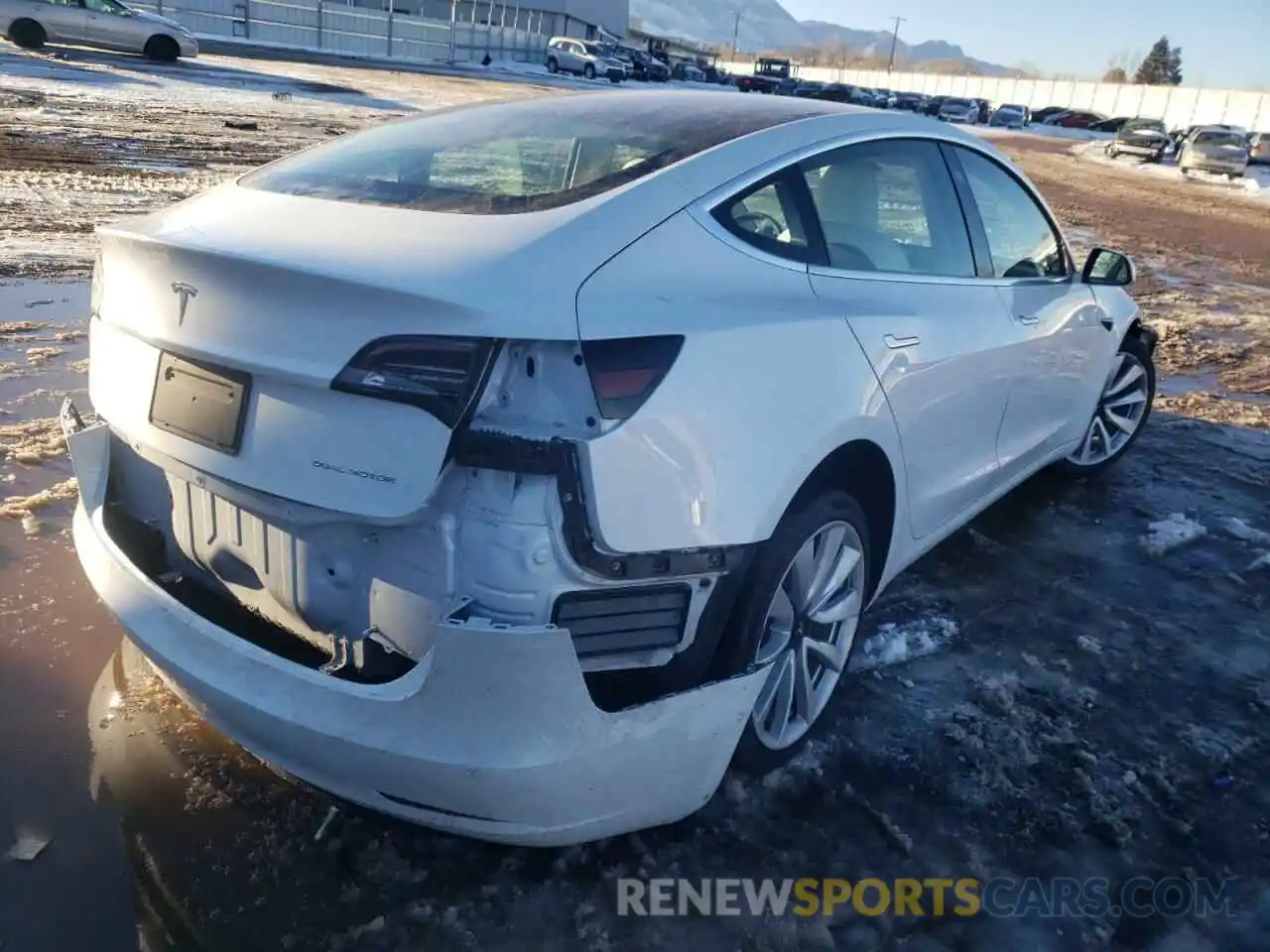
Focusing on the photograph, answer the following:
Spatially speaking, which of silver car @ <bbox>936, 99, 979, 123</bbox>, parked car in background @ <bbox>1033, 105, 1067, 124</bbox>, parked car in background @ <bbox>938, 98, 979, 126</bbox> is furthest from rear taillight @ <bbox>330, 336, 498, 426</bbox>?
parked car in background @ <bbox>1033, 105, 1067, 124</bbox>

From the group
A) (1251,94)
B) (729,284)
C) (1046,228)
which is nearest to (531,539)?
(729,284)

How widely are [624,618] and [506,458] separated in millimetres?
437

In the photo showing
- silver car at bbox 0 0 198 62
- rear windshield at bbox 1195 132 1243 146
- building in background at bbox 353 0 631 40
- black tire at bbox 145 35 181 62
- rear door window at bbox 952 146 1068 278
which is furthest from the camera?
building in background at bbox 353 0 631 40

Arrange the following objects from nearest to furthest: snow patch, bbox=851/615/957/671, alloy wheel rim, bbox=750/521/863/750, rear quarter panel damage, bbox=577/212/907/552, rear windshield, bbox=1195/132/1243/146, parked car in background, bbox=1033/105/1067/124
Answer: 1. rear quarter panel damage, bbox=577/212/907/552
2. alloy wheel rim, bbox=750/521/863/750
3. snow patch, bbox=851/615/957/671
4. rear windshield, bbox=1195/132/1243/146
5. parked car in background, bbox=1033/105/1067/124

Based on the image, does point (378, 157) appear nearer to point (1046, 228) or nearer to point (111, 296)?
point (111, 296)

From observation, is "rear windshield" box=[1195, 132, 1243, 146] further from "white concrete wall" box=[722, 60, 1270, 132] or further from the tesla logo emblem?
the tesla logo emblem

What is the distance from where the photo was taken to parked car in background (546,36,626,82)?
5122 centimetres

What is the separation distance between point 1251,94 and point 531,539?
69.8m

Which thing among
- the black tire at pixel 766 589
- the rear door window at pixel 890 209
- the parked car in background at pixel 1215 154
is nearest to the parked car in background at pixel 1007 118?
the parked car in background at pixel 1215 154

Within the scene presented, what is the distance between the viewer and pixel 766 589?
2.41m

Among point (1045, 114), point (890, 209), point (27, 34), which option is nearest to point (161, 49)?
point (27, 34)

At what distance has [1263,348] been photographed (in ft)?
27.9

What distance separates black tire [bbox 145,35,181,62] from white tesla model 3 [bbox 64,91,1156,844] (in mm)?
28042

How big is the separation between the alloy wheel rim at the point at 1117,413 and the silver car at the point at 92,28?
27747 millimetres
